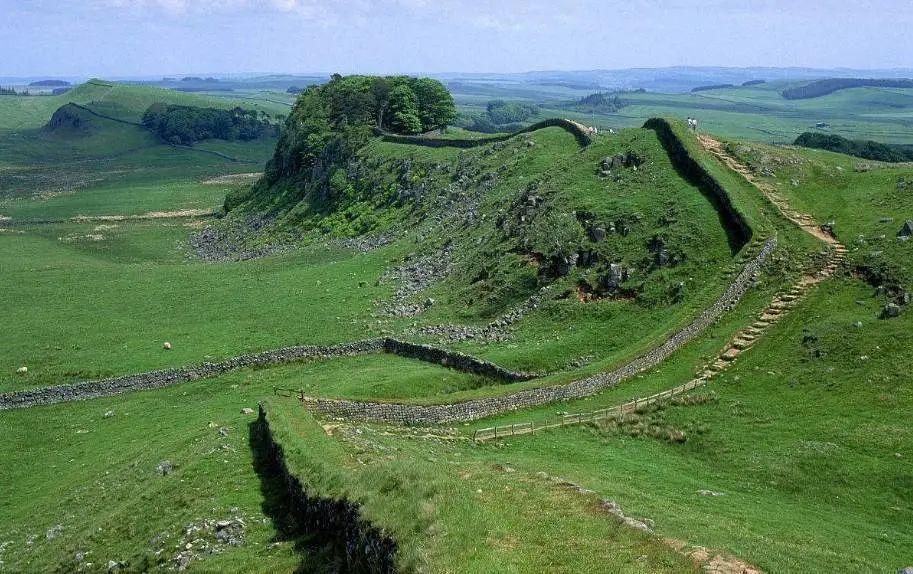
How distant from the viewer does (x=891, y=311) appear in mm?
40812

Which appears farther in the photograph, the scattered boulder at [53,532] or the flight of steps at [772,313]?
the flight of steps at [772,313]

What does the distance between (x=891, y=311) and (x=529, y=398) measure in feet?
65.9

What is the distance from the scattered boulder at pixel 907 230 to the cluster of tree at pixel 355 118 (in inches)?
3418

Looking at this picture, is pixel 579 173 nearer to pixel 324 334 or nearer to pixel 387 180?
pixel 324 334

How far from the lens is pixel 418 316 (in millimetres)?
61906

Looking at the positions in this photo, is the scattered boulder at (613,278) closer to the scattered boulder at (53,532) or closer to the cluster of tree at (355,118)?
the scattered boulder at (53,532)

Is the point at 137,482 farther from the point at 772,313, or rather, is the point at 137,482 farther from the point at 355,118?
the point at 355,118

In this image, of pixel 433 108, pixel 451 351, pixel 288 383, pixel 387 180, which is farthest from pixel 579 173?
pixel 433 108

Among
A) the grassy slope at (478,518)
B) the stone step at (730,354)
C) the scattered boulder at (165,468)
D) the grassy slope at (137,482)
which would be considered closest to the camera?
the grassy slope at (478,518)

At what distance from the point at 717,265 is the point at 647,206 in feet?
33.0

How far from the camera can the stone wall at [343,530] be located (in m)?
21.3

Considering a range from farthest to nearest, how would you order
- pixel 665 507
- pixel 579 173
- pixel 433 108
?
pixel 433 108 < pixel 579 173 < pixel 665 507

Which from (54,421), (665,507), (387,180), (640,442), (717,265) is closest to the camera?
(665,507)

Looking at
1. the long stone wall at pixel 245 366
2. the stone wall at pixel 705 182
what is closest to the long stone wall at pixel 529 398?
the long stone wall at pixel 245 366
